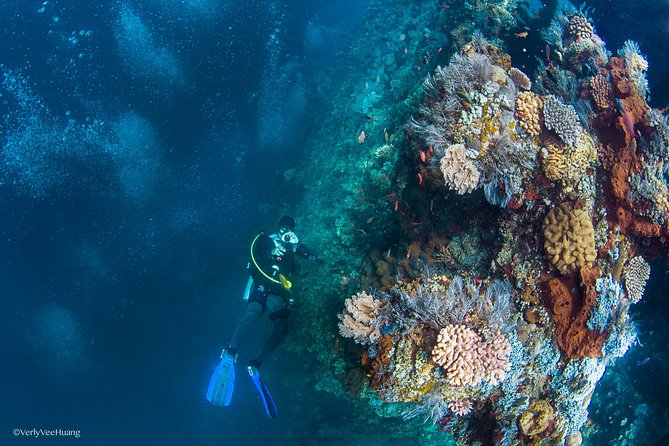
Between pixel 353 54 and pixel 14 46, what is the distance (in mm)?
18352

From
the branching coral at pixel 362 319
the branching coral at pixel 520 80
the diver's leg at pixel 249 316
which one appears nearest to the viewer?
the branching coral at pixel 362 319

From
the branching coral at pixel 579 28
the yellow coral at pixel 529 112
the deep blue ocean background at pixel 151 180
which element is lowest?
the yellow coral at pixel 529 112

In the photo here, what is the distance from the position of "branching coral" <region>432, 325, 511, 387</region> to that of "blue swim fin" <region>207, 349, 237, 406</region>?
637 centimetres

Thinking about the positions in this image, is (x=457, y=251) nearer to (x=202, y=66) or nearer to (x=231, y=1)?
(x=202, y=66)

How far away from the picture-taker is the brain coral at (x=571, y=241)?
13.7 ft

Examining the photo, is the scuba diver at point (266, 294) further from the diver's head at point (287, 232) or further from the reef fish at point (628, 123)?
the reef fish at point (628, 123)

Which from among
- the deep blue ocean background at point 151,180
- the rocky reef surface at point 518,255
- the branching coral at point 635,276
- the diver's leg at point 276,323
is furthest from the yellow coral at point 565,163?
the deep blue ocean background at point 151,180

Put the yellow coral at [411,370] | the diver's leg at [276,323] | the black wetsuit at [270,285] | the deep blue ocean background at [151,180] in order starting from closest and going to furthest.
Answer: the yellow coral at [411,370] → the black wetsuit at [270,285] → the diver's leg at [276,323] → the deep blue ocean background at [151,180]

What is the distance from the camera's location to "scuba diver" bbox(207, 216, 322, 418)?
8203 mm

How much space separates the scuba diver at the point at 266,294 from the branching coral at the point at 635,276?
18.0 feet

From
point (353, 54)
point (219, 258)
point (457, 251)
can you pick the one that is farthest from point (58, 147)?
point (457, 251)

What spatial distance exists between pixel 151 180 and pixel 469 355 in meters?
17.3

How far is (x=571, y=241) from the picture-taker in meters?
4.20

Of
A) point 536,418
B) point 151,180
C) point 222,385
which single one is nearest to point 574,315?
point 536,418
